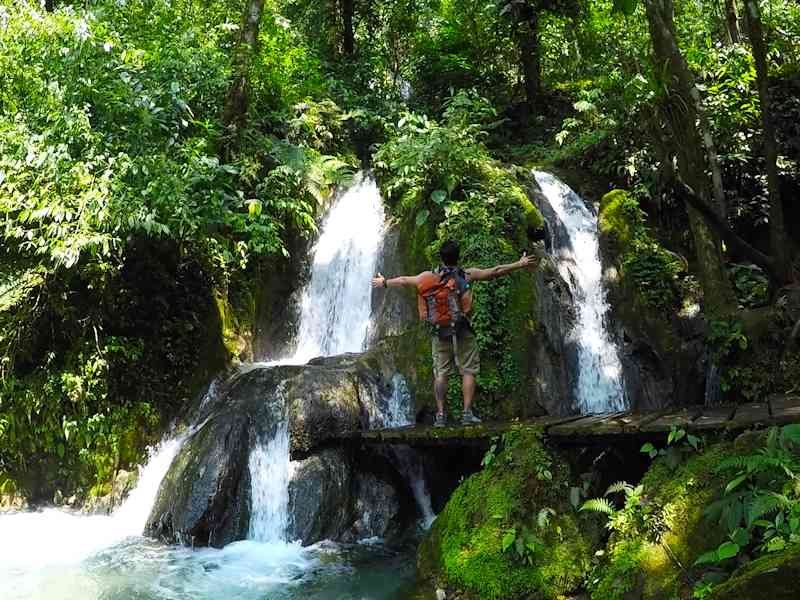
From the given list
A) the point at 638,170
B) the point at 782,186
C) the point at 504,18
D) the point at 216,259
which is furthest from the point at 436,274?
the point at 504,18

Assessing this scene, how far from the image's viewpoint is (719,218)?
7699 millimetres

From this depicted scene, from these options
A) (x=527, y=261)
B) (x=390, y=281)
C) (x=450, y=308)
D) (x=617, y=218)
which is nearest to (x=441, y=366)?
(x=450, y=308)

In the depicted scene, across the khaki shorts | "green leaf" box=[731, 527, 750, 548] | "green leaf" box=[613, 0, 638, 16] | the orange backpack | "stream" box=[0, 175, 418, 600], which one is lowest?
"stream" box=[0, 175, 418, 600]

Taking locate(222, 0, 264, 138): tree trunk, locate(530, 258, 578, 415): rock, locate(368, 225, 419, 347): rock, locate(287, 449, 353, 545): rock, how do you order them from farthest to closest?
locate(222, 0, 264, 138): tree trunk → locate(368, 225, 419, 347): rock → locate(530, 258, 578, 415): rock → locate(287, 449, 353, 545): rock

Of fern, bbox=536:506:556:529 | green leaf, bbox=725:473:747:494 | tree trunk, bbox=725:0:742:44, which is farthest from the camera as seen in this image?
tree trunk, bbox=725:0:742:44

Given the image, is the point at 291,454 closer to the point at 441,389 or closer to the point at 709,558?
the point at 441,389

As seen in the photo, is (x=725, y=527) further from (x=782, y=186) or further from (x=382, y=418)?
(x=782, y=186)

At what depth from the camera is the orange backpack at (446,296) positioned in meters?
7.18

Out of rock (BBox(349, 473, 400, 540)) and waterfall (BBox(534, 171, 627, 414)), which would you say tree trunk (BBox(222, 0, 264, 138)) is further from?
rock (BBox(349, 473, 400, 540))

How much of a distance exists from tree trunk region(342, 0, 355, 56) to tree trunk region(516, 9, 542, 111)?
5.03m


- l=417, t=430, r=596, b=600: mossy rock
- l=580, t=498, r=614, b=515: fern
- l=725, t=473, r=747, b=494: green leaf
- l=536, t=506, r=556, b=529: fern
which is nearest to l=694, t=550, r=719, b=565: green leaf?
l=725, t=473, r=747, b=494: green leaf

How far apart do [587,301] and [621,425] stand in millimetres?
4856

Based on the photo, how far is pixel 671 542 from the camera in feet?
14.9

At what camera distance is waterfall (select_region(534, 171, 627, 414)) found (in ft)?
31.4
